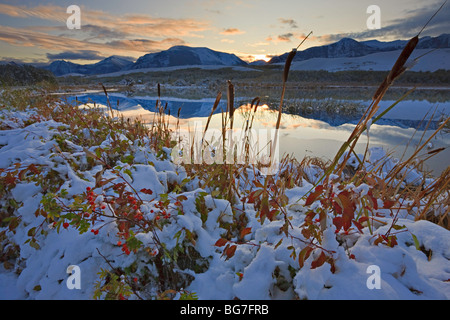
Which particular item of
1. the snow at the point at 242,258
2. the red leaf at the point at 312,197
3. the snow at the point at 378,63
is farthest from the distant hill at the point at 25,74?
the snow at the point at 378,63

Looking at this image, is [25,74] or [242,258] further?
[25,74]

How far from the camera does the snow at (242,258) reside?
1168mm

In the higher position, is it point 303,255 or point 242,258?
point 303,255

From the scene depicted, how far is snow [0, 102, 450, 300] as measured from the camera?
1.17m

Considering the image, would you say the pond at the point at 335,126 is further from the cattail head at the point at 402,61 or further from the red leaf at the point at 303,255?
the red leaf at the point at 303,255

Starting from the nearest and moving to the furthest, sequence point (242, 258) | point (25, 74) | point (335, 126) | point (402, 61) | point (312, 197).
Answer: point (402, 61), point (312, 197), point (242, 258), point (335, 126), point (25, 74)

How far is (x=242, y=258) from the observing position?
57.7 inches

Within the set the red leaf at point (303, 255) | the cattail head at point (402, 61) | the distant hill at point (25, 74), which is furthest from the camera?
the distant hill at point (25, 74)

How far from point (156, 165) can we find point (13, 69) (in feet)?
91.4

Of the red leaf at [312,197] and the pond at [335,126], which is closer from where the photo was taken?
the red leaf at [312,197]

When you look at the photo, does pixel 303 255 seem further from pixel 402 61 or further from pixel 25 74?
pixel 25 74

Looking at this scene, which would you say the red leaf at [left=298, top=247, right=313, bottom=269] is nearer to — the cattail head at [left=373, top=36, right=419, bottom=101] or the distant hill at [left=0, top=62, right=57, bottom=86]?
the cattail head at [left=373, top=36, right=419, bottom=101]

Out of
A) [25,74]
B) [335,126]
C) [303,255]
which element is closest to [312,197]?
[303,255]

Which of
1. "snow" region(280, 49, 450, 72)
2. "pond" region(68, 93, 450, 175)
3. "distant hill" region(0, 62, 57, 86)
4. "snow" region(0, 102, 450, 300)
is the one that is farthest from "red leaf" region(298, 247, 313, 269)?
"snow" region(280, 49, 450, 72)
